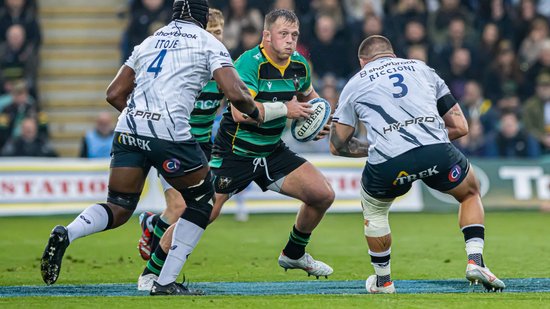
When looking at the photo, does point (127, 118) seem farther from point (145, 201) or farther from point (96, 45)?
point (96, 45)

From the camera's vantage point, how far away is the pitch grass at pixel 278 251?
9.20m

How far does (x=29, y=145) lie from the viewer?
19.4 metres

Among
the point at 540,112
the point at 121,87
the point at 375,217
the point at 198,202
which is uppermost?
the point at 121,87

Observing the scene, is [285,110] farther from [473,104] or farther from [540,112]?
[540,112]

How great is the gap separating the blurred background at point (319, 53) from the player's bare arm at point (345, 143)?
9.05 meters

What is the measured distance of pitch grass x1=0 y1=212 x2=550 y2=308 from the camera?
9195 millimetres

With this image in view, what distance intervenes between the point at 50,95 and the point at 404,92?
45.4 feet

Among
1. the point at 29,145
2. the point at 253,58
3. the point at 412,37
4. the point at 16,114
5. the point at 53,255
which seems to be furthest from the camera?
the point at 412,37

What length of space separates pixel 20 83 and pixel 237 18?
414 centimetres

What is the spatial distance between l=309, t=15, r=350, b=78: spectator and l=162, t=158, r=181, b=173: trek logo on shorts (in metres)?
11.9

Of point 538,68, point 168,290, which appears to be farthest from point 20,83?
point 168,290

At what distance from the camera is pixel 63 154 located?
21703 mm

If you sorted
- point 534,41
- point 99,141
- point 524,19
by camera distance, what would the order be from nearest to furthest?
point 99,141 → point 534,41 → point 524,19

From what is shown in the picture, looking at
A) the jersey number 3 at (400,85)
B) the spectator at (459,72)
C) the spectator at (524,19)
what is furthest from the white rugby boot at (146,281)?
the spectator at (524,19)
